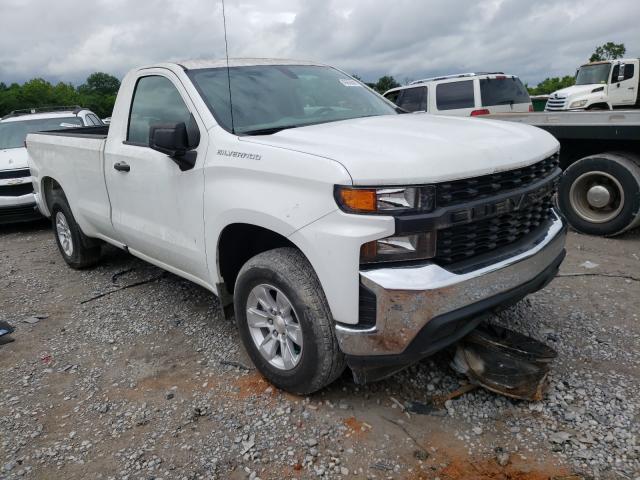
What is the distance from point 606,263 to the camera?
5.02 m

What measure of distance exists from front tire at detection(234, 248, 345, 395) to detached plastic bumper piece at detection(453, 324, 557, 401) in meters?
0.74

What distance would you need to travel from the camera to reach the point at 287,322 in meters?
2.93

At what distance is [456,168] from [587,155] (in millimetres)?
4306

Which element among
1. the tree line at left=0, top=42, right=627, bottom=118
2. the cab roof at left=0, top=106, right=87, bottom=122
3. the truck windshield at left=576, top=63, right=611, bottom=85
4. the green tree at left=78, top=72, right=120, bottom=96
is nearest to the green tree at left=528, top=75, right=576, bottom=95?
the tree line at left=0, top=42, right=627, bottom=118

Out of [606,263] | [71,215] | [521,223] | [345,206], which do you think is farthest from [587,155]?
[71,215]

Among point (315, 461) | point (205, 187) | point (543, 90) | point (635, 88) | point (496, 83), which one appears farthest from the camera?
point (543, 90)

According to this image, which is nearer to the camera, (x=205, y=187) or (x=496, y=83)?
(x=205, y=187)

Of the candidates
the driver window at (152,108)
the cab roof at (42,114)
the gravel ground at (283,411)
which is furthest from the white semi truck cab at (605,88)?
the driver window at (152,108)

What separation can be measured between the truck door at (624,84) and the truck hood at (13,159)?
15.9m

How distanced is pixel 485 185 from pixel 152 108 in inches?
98.4

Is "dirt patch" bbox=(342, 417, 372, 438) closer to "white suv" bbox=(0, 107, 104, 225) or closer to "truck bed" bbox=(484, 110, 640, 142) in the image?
"truck bed" bbox=(484, 110, 640, 142)

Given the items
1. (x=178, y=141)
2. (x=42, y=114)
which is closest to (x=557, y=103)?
(x=42, y=114)

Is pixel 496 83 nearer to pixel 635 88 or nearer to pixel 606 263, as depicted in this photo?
pixel 606 263

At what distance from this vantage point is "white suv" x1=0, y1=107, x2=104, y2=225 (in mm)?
7973
